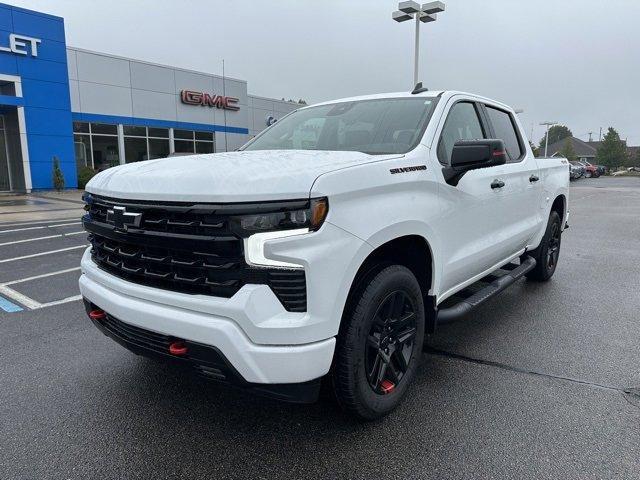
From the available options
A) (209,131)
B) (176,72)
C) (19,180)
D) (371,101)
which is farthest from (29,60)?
(371,101)

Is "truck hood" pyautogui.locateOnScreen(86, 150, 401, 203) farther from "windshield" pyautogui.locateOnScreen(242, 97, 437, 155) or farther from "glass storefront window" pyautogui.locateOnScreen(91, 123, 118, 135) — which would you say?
"glass storefront window" pyautogui.locateOnScreen(91, 123, 118, 135)

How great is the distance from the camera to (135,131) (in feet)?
79.5

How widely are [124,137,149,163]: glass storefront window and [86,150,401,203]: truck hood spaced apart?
2289 cm

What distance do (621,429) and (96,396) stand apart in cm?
312

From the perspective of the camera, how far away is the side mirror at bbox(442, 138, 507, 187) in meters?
3.00

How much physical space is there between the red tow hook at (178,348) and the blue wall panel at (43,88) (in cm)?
2023

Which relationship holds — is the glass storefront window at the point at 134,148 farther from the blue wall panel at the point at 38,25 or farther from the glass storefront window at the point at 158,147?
the blue wall panel at the point at 38,25

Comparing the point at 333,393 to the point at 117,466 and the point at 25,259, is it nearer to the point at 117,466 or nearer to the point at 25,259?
the point at 117,466

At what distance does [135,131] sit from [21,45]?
632cm

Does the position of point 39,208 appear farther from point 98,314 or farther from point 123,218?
point 123,218

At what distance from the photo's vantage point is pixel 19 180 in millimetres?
20453

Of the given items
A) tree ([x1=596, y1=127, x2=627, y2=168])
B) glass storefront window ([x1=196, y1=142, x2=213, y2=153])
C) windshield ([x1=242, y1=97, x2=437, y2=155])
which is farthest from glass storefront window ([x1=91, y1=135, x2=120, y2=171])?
tree ([x1=596, y1=127, x2=627, y2=168])

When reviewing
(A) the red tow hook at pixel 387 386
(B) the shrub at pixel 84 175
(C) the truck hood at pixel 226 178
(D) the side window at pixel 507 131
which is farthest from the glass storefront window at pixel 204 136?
(A) the red tow hook at pixel 387 386

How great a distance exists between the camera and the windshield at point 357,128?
323 centimetres
